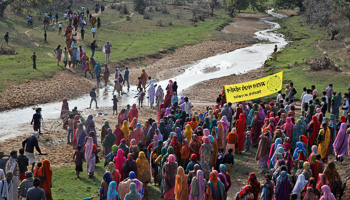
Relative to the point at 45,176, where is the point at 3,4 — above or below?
above

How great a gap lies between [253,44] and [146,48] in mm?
13509

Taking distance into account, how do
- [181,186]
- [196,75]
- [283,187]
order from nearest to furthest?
[283,187] < [181,186] < [196,75]

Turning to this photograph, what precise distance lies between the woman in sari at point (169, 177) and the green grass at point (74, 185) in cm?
71

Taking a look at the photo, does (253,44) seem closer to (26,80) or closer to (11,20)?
(11,20)

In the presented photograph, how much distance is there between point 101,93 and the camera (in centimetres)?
2506

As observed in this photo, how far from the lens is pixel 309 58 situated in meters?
33.5

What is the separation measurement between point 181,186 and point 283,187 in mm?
2325

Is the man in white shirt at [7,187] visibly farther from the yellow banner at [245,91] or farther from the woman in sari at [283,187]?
the yellow banner at [245,91]

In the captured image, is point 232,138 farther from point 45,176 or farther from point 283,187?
point 45,176

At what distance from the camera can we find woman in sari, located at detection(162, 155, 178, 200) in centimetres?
1088

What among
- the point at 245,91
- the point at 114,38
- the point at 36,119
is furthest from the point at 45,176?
the point at 114,38

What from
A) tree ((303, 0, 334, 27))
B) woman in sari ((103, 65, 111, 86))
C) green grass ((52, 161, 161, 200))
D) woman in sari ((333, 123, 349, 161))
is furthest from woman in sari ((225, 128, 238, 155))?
tree ((303, 0, 334, 27))

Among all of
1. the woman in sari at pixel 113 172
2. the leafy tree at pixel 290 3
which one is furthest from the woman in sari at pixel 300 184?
the leafy tree at pixel 290 3

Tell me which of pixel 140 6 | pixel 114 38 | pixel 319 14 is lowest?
pixel 114 38
